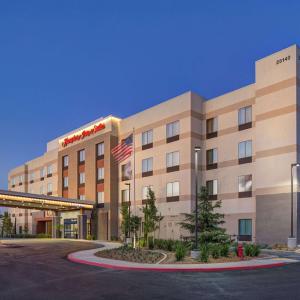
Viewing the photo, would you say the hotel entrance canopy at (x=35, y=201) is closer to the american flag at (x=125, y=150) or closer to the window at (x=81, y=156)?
the window at (x=81, y=156)

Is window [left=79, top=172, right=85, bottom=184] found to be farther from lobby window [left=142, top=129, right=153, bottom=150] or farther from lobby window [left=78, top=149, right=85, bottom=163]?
lobby window [left=142, top=129, right=153, bottom=150]

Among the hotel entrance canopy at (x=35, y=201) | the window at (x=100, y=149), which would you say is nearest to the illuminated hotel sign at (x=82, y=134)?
the window at (x=100, y=149)

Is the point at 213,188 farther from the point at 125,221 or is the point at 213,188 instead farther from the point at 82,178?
the point at 82,178

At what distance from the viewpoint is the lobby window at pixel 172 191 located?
43.2m

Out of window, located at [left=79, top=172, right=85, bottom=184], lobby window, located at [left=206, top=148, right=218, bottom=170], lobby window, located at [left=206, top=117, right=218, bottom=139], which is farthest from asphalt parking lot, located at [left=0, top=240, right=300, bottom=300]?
window, located at [left=79, top=172, right=85, bottom=184]

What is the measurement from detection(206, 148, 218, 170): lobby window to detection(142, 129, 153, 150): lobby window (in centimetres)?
798

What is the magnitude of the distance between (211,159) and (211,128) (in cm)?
359

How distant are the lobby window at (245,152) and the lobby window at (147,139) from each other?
12.3 m

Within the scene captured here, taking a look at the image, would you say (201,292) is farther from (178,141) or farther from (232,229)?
(178,141)

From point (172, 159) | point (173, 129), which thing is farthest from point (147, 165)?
point (173, 129)

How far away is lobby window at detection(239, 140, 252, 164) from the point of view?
38688 mm

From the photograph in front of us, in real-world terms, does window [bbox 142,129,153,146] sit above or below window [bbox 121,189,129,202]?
above

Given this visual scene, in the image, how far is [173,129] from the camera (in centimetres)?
4466

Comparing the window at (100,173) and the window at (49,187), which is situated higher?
the window at (100,173)
